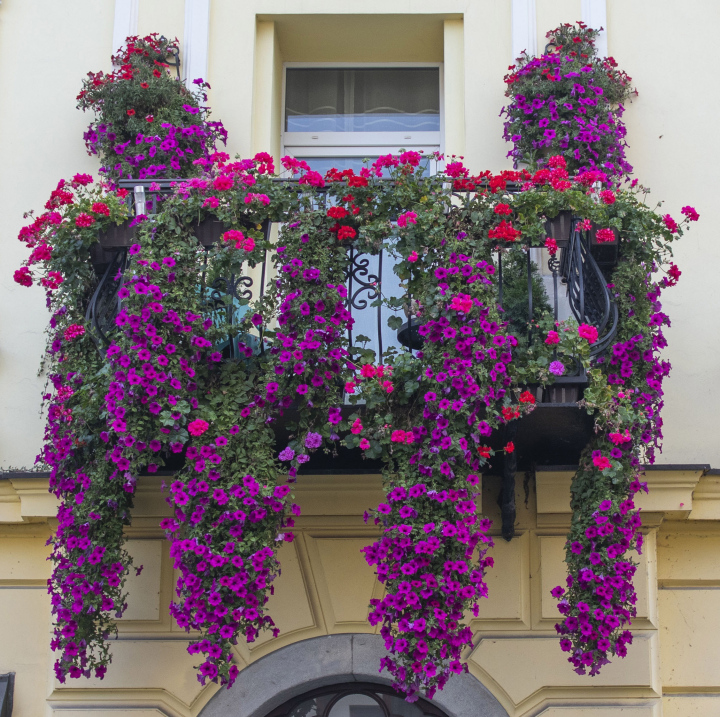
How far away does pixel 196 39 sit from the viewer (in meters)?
7.00

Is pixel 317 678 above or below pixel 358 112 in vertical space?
below

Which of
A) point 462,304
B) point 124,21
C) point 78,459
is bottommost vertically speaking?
point 78,459

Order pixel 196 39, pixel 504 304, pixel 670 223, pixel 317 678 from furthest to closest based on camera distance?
pixel 196 39 < pixel 504 304 < pixel 317 678 < pixel 670 223

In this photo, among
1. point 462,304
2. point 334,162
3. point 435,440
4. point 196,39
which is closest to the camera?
point 435,440

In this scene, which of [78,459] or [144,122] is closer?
[78,459]

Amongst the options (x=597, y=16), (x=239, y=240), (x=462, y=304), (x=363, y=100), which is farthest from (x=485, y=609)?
(x=597, y=16)

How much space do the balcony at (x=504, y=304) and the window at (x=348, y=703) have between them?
3.92 ft

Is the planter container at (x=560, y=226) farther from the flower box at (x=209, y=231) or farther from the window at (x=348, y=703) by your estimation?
the window at (x=348, y=703)

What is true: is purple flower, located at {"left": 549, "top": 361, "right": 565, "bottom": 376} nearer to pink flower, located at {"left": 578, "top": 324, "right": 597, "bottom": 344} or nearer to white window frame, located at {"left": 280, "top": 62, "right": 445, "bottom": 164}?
pink flower, located at {"left": 578, "top": 324, "right": 597, "bottom": 344}

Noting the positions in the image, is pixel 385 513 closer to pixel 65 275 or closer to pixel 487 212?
pixel 487 212

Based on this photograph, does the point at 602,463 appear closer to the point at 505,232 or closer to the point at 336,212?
the point at 505,232

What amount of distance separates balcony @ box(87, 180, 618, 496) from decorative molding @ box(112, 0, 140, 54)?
1.75m

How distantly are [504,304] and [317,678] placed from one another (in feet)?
7.28

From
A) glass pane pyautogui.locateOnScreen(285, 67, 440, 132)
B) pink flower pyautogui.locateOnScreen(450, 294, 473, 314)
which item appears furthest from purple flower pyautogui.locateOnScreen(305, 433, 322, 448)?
glass pane pyautogui.locateOnScreen(285, 67, 440, 132)
